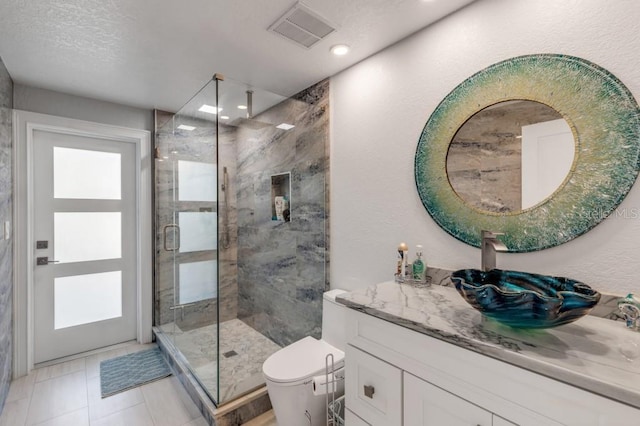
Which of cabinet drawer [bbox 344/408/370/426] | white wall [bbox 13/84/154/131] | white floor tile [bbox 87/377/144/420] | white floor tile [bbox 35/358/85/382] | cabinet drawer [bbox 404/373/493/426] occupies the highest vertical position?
white wall [bbox 13/84/154/131]

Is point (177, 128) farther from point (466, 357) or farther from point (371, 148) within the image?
point (466, 357)

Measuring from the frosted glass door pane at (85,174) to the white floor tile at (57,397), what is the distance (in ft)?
5.16

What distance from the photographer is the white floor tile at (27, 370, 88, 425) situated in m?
2.00

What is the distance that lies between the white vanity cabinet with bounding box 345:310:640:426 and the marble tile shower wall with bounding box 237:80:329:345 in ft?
3.61

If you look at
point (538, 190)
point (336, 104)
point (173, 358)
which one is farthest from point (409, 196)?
point (173, 358)

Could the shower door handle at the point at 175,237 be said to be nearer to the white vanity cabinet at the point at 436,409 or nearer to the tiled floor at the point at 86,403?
the tiled floor at the point at 86,403

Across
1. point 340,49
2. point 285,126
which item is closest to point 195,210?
point 285,126

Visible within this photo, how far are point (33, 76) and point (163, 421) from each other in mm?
2713

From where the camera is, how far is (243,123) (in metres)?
2.68

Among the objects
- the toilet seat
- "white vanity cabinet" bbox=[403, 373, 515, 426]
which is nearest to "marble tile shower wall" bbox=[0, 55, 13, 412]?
the toilet seat

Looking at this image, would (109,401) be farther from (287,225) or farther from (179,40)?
(179,40)

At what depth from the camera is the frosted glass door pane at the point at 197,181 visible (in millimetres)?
2273

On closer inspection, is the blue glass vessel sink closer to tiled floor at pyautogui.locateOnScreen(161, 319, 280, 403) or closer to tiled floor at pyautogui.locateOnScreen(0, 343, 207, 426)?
tiled floor at pyautogui.locateOnScreen(161, 319, 280, 403)

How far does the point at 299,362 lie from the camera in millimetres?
1738
